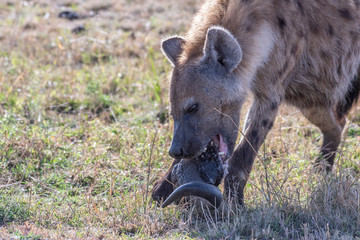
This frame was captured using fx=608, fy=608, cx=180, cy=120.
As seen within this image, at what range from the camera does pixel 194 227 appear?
3.14 meters

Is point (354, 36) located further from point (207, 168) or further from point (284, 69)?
point (207, 168)

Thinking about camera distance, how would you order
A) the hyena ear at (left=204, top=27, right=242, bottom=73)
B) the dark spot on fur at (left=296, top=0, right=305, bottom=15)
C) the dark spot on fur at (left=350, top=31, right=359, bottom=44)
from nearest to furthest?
the hyena ear at (left=204, top=27, right=242, bottom=73) → the dark spot on fur at (left=296, top=0, right=305, bottom=15) → the dark spot on fur at (left=350, top=31, right=359, bottom=44)

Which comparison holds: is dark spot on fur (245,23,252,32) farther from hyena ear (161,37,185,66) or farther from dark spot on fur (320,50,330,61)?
dark spot on fur (320,50,330,61)

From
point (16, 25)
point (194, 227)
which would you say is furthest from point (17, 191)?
point (16, 25)

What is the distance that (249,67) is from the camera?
342 cm

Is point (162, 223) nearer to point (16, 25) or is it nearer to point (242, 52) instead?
point (242, 52)

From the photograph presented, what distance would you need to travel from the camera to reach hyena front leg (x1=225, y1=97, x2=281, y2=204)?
3438 millimetres

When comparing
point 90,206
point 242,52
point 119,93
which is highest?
point 242,52

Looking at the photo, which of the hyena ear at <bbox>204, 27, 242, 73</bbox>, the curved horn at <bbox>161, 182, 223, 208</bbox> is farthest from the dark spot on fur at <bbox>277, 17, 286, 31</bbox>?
the curved horn at <bbox>161, 182, 223, 208</bbox>

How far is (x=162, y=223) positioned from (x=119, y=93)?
2.60m

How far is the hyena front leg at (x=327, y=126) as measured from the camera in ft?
13.7

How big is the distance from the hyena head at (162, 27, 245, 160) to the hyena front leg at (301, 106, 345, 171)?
97cm

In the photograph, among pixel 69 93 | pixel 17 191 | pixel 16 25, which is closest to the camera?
pixel 17 191

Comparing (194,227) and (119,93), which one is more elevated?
(194,227)
